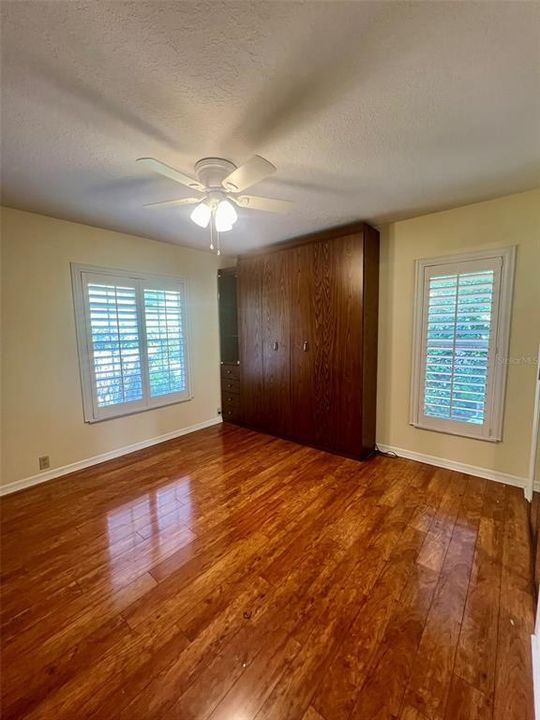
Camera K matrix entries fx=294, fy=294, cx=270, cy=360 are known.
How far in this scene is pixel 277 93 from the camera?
1277 millimetres

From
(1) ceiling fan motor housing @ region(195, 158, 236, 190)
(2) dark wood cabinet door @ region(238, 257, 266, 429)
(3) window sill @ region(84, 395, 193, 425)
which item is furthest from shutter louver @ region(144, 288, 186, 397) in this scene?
(1) ceiling fan motor housing @ region(195, 158, 236, 190)

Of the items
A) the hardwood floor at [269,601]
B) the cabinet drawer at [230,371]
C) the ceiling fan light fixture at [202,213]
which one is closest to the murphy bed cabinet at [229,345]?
the cabinet drawer at [230,371]

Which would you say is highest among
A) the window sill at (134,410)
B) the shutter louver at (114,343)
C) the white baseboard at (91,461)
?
the shutter louver at (114,343)

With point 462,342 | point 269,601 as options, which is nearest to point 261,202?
point 462,342

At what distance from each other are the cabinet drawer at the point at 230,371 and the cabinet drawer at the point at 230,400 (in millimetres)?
256

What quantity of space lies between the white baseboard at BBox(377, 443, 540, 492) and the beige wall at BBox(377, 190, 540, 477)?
0.13 ft

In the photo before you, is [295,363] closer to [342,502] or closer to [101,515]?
[342,502]

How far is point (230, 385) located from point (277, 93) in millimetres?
3366

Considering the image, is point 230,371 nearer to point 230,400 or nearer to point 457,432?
point 230,400

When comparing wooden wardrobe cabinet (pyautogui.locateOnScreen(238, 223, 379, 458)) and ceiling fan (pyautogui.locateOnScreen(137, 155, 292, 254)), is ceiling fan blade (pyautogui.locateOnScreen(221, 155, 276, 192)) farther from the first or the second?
wooden wardrobe cabinet (pyautogui.locateOnScreen(238, 223, 379, 458))

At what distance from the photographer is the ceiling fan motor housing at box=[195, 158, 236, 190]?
5.60 ft

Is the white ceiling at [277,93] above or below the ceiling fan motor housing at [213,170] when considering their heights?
above

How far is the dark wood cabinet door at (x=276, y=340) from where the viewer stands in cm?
339

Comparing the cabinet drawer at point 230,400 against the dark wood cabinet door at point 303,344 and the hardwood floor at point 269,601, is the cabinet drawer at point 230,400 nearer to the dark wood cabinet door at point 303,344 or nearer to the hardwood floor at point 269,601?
the dark wood cabinet door at point 303,344
